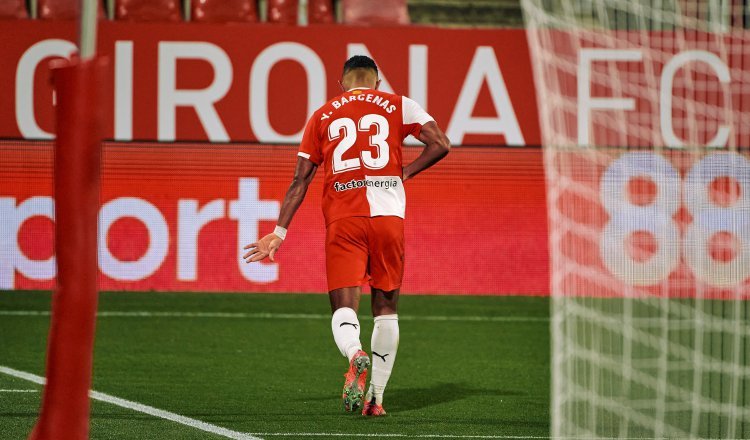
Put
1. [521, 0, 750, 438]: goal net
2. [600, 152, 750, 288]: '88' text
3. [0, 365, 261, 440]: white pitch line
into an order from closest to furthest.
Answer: [0, 365, 261, 440]: white pitch line → [521, 0, 750, 438]: goal net → [600, 152, 750, 288]: '88' text

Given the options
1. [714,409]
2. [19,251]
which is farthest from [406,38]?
[714,409]

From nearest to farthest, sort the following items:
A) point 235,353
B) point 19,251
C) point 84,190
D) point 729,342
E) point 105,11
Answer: point 84,190
point 235,353
point 729,342
point 19,251
point 105,11

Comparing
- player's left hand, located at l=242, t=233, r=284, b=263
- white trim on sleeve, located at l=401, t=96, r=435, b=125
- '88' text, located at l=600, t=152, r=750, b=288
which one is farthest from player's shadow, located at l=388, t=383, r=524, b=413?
'88' text, located at l=600, t=152, r=750, b=288

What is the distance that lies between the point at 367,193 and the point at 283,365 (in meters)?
2.49

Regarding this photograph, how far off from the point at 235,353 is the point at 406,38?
512 cm

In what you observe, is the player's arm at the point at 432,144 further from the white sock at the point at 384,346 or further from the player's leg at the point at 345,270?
the white sock at the point at 384,346

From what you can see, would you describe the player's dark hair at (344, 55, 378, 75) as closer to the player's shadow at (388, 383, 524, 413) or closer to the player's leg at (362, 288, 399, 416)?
the player's leg at (362, 288, 399, 416)

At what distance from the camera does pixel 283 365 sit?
8789 millimetres

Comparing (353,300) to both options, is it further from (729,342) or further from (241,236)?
(241,236)

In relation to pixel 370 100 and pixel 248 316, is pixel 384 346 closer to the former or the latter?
pixel 370 100

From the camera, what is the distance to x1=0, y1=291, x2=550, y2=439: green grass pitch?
649 centimetres

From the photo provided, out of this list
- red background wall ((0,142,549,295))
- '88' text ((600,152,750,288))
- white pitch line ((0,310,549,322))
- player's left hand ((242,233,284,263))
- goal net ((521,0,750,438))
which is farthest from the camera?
red background wall ((0,142,549,295))

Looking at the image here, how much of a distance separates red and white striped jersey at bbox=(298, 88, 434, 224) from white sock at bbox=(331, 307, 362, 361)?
514 mm

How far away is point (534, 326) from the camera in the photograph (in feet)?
37.5
